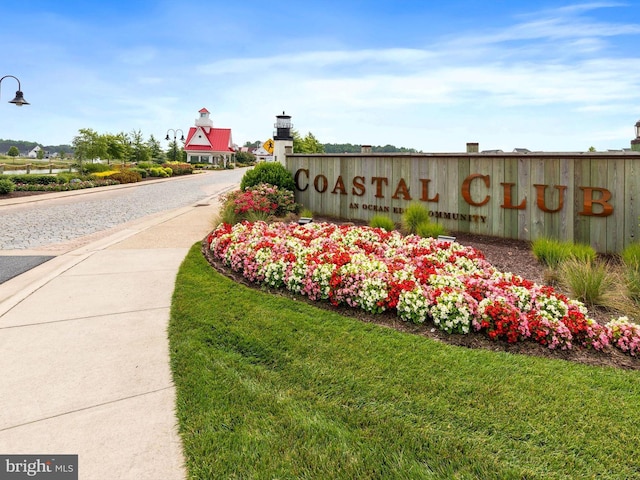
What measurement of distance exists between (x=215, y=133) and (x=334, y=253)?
274ft

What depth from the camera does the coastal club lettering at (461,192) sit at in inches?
292

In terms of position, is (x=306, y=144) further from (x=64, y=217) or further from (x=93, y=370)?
(x=93, y=370)

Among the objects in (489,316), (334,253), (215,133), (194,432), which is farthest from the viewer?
(215,133)

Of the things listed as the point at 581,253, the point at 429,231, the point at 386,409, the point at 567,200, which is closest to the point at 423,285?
the point at 386,409

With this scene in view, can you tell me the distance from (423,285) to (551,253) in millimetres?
2805

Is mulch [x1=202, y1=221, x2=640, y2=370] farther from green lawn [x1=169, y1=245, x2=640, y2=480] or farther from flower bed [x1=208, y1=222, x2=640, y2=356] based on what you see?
green lawn [x1=169, y1=245, x2=640, y2=480]

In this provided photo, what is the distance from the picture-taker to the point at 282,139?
Result: 14.2 metres

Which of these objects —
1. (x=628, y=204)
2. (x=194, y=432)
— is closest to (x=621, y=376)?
(x=194, y=432)

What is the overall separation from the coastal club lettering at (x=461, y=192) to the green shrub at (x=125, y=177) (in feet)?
87.8

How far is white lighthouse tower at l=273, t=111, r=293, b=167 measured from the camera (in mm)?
13820

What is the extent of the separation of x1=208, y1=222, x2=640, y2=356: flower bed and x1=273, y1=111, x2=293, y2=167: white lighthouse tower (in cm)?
671

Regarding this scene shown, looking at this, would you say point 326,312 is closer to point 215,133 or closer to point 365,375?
point 365,375

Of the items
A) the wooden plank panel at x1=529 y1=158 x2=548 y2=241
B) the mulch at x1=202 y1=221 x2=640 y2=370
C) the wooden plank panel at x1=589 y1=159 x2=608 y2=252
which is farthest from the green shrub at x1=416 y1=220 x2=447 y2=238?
the wooden plank panel at x1=589 y1=159 x2=608 y2=252

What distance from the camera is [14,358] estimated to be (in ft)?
13.2
